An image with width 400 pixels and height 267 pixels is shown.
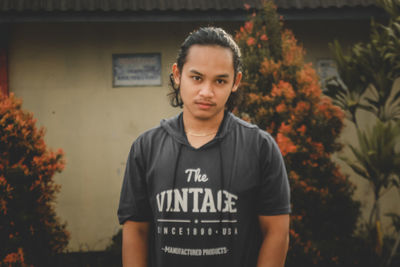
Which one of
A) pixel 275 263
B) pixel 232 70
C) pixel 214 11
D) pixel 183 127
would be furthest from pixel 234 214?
pixel 214 11

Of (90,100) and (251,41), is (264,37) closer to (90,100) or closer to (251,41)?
(251,41)

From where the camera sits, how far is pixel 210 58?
1.59 metres

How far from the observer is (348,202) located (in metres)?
4.34

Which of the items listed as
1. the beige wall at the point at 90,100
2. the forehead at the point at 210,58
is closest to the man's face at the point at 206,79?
the forehead at the point at 210,58

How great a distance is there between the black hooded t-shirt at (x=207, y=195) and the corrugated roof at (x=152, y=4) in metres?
3.55

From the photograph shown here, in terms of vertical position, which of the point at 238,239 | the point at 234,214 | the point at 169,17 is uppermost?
the point at 169,17

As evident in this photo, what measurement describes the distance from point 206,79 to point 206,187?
472 millimetres

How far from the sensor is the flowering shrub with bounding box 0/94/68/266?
3400 mm

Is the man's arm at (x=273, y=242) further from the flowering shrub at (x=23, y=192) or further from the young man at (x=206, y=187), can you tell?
the flowering shrub at (x=23, y=192)

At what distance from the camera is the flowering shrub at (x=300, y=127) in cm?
396

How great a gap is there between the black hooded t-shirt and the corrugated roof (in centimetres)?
355

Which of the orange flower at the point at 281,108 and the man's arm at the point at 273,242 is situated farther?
the orange flower at the point at 281,108

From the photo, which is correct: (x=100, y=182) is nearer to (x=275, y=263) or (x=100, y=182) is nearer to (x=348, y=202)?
(x=348, y=202)

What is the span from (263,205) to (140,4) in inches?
156
